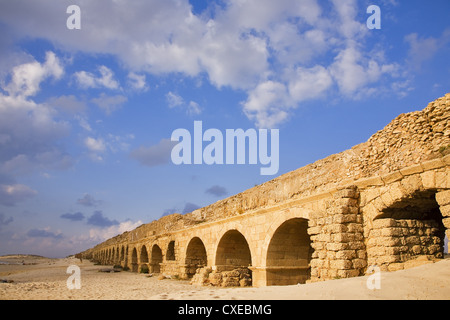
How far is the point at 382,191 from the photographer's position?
6.26 meters

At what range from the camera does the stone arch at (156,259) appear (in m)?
20.7

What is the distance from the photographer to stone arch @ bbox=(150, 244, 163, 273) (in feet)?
67.8

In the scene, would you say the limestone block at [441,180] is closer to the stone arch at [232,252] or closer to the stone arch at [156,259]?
the stone arch at [232,252]

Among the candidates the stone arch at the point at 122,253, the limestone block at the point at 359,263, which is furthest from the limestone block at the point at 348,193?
the stone arch at the point at 122,253

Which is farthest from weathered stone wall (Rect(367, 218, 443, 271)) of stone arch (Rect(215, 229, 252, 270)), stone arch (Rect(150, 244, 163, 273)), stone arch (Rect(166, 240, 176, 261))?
stone arch (Rect(150, 244, 163, 273))

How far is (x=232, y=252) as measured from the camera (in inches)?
504

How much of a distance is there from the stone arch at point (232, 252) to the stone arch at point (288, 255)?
2.99 meters

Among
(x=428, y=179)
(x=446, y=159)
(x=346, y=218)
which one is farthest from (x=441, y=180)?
(x=346, y=218)

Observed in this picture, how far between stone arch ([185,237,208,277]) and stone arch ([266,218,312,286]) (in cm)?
649

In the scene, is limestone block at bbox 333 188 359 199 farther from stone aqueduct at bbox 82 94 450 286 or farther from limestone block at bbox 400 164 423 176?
limestone block at bbox 400 164 423 176

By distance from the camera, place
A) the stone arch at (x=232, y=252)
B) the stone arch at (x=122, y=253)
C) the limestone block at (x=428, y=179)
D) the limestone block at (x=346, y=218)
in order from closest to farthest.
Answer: the limestone block at (x=428, y=179), the limestone block at (x=346, y=218), the stone arch at (x=232, y=252), the stone arch at (x=122, y=253)

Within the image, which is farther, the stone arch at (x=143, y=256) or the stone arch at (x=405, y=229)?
the stone arch at (x=143, y=256)

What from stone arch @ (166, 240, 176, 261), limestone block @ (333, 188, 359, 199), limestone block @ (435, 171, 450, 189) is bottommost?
stone arch @ (166, 240, 176, 261)
